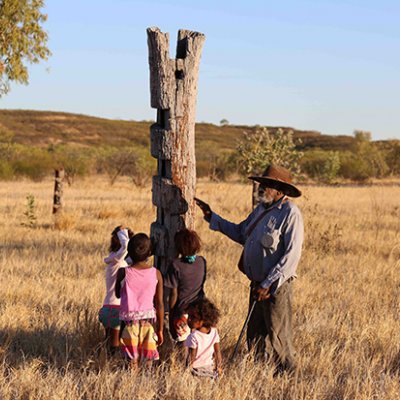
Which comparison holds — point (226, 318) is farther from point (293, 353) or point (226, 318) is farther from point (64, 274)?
point (64, 274)

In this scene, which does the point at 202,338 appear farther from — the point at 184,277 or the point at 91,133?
the point at 91,133

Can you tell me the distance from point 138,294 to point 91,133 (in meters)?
115

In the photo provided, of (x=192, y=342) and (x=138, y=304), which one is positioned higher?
(x=138, y=304)

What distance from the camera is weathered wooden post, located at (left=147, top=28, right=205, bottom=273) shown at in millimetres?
6910

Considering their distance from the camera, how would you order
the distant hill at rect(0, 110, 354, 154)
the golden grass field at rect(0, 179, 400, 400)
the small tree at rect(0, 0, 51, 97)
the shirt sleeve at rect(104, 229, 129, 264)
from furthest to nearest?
the distant hill at rect(0, 110, 354, 154), the small tree at rect(0, 0, 51, 97), the shirt sleeve at rect(104, 229, 129, 264), the golden grass field at rect(0, 179, 400, 400)

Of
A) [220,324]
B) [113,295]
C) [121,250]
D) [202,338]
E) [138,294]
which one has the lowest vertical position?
[220,324]

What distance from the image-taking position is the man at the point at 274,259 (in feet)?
20.5

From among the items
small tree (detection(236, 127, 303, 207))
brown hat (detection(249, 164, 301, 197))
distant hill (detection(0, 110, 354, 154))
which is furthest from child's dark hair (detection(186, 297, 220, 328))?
distant hill (detection(0, 110, 354, 154))

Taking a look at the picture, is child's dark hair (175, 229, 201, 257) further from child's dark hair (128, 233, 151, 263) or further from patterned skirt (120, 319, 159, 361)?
patterned skirt (120, 319, 159, 361)

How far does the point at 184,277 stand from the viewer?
250 inches

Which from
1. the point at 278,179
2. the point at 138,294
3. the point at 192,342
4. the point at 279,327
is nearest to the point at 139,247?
the point at 138,294

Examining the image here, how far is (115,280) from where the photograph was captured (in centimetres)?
675

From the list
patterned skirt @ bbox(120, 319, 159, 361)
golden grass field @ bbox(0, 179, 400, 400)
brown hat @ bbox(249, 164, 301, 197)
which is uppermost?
brown hat @ bbox(249, 164, 301, 197)

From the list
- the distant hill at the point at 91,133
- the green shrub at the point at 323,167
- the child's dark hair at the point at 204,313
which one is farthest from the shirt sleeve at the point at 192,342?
the distant hill at the point at 91,133
